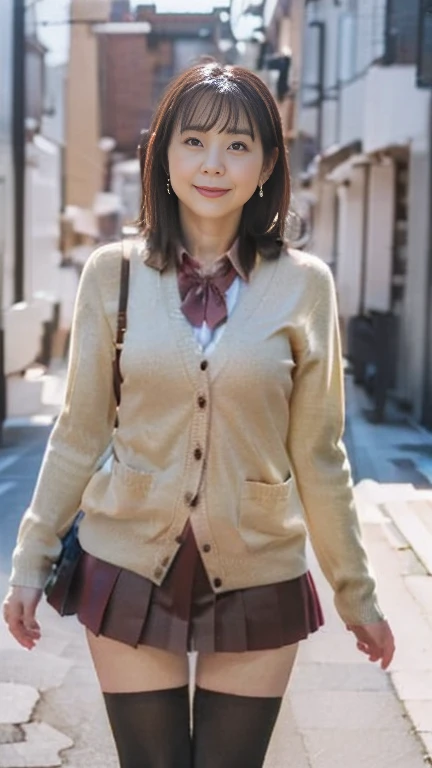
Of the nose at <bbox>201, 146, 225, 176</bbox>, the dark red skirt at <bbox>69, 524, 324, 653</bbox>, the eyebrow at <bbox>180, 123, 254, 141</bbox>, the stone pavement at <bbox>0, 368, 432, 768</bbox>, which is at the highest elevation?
the eyebrow at <bbox>180, 123, 254, 141</bbox>

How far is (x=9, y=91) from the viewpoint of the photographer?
1609 centimetres

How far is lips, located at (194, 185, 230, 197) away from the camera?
98.2 inches

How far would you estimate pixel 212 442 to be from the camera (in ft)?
7.89

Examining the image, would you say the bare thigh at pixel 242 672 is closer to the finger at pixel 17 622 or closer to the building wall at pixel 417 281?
the finger at pixel 17 622

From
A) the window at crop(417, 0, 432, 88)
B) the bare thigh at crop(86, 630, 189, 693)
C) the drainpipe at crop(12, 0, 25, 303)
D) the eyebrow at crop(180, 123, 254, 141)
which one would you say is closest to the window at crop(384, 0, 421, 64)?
the drainpipe at crop(12, 0, 25, 303)

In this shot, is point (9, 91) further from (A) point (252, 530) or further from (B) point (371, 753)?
(A) point (252, 530)

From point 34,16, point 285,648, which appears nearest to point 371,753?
point 285,648

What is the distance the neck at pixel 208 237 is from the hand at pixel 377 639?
75 cm

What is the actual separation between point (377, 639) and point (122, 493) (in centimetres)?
57

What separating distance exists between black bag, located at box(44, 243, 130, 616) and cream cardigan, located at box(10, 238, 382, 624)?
0.05 ft

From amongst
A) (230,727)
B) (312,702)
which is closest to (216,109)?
(230,727)

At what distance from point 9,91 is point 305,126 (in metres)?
12.5

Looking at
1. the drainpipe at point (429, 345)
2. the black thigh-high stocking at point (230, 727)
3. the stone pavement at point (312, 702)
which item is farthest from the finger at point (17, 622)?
the drainpipe at point (429, 345)

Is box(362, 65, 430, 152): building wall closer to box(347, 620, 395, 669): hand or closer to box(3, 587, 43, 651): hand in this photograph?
box(347, 620, 395, 669): hand
